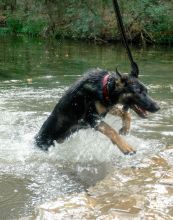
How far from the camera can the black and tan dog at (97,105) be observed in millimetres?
5637

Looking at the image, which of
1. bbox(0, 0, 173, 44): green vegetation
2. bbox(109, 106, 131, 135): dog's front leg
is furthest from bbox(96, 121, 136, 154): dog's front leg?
bbox(0, 0, 173, 44): green vegetation

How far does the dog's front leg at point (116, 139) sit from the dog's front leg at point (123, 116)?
0.39 m

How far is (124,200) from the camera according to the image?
3.78 metres

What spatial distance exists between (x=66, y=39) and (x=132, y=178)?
22.1 m

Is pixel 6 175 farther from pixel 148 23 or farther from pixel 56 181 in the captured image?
pixel 148 23

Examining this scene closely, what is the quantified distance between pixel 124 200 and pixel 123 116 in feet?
7.85

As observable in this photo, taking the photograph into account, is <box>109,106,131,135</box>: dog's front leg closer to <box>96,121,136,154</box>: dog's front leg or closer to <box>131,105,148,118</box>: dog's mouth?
<box>131,105,148,118</box>: dog's mouth

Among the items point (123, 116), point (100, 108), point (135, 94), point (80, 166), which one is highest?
point (135, 94)

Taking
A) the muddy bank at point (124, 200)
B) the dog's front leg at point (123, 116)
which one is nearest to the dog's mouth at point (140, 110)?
the dog's front leg at point (123, 116)

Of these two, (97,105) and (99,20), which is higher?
(99,20)

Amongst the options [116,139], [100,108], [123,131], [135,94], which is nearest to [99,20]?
[123,131]

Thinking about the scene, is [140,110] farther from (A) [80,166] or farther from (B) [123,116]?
(A) [80,166]

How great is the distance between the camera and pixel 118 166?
5.27 m

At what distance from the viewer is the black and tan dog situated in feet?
18.5
